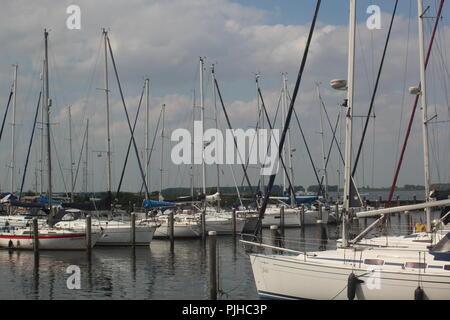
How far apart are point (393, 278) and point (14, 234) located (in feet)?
92.7

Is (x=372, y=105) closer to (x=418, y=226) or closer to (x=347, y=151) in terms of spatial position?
(x=418, y=226)

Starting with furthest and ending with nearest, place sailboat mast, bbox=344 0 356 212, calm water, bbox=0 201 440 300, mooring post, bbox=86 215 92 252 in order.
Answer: mooring post, bbox=86 215 92 252, calm water, bbox=0 201 440 300, sailboat mast, bbox=344 0 356 212

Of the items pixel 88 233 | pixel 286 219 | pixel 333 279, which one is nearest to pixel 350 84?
pixel 333 279

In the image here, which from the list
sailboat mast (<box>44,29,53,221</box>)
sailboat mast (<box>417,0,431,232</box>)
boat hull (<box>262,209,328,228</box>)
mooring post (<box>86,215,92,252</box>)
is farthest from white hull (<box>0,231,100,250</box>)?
sailboat mast (<box>417,0,431,232</box>)

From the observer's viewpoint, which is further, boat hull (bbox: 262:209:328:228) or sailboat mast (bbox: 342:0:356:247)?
boat hull (bbox: 262:209:328:228)

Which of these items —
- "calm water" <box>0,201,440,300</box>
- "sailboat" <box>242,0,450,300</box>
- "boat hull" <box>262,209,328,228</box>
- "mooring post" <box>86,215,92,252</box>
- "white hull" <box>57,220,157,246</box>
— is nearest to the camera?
"sailboat" <box>242,0,450,300</box>

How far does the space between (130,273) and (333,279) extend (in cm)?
1347

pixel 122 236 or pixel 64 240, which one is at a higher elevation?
pixel 64 240

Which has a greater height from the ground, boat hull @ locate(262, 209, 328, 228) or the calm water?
boat hull @ locate(262, 209, 328, 228)

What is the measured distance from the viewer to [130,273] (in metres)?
27.9

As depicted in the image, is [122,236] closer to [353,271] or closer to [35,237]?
[35,237]

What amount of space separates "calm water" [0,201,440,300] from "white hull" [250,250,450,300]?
2564mm

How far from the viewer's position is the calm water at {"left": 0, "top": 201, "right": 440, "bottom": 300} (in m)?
A: 22.9

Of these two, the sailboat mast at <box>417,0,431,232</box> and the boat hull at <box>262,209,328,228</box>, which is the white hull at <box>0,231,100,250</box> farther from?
the sailboat mast at <box>417,0,431,232</box>
